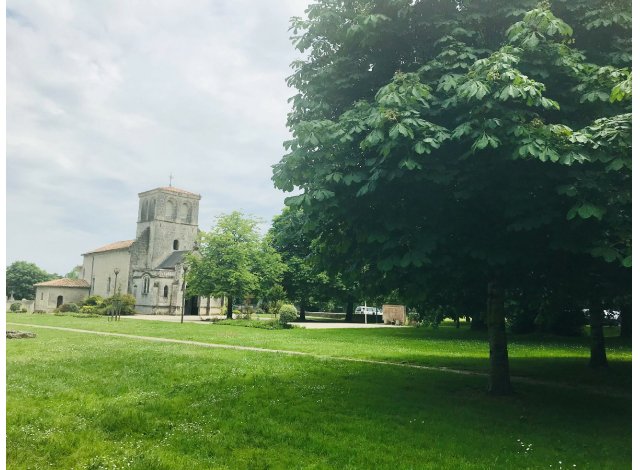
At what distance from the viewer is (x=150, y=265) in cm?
6612

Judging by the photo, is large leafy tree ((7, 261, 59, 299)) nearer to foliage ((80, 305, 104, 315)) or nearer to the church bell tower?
the church bell tower

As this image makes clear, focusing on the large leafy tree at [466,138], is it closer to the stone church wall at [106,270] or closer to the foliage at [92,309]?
the foliage at [92,309]

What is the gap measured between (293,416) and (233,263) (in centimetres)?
3628

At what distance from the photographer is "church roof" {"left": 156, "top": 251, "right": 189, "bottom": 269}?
210 feet

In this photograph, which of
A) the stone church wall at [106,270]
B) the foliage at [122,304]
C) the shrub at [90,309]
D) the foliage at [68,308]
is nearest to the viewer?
the foliage at [122,304]

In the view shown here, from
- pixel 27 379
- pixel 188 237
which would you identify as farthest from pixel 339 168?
pixel 188 237

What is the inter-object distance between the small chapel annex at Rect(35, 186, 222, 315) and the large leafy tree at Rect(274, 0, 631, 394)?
176ft

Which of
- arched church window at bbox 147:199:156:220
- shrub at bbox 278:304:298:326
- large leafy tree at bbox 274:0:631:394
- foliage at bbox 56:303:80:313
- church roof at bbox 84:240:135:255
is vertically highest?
arched church window at bbox 147:199:156:220

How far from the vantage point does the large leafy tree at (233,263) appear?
142 feet

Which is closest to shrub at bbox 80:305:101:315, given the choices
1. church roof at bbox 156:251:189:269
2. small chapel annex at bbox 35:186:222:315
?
small chapel annex at bbox 35:186:222:315

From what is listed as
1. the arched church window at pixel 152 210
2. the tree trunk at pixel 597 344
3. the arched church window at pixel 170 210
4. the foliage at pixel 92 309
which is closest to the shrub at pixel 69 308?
the foliage at pixel 92 309

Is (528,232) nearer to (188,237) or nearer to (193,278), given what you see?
(193,278)

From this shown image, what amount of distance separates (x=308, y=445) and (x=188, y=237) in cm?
6533

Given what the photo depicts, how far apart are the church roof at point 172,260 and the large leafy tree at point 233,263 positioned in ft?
59.9
